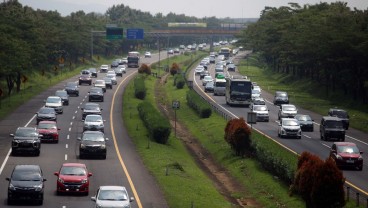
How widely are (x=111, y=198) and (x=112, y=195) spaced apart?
0.80 ft

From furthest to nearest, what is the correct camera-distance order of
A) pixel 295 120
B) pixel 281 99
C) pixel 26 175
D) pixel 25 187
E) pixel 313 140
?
pixel 281 99
pixel 295 120
pixel 313 140
pixel 26 175
pixel 25 187

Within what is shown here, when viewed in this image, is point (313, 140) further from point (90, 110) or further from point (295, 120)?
point (90, 110)

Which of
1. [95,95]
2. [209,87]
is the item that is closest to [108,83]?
[209,87]

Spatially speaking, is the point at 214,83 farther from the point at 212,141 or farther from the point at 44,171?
the point at 44,171

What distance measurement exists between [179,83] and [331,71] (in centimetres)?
2497

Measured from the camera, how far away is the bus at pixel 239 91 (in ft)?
339

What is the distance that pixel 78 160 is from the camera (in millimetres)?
58438

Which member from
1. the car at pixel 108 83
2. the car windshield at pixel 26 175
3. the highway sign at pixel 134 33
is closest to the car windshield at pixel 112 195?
the car windshield at pixel 26 175

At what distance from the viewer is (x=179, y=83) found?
439 ft

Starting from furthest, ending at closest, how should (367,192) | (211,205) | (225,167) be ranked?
1. (225,167)
2. (367,192)
3. (211,205)

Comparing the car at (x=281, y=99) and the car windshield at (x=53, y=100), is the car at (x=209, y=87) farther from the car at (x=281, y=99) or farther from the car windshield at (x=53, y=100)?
the car windshield at (x=53, y=100)

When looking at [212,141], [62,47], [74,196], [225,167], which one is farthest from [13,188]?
[62,47]

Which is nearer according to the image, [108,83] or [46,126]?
[46,126]

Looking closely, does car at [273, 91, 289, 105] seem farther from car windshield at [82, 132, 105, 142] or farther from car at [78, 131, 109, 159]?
car at [78, 131, 109, 159]
